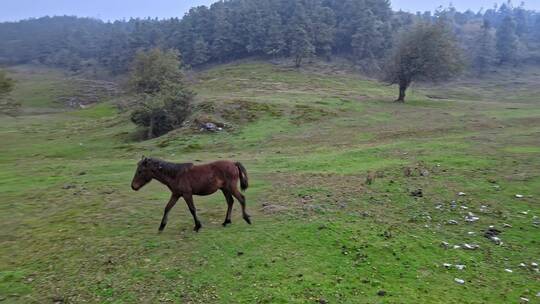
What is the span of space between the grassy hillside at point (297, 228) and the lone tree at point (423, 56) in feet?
82.7

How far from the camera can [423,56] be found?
5584cm

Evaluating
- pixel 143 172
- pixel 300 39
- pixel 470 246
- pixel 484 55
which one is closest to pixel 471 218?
pixel 470 246

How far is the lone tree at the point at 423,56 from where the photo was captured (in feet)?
183

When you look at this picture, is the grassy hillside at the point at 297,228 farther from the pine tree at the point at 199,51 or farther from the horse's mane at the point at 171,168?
the pine tree at the point at 199,51

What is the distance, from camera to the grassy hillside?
10.3 m

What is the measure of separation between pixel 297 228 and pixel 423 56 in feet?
161

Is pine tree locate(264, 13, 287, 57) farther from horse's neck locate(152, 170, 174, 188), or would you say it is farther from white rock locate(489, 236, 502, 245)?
white rock locate(489, 236, 502, 245)

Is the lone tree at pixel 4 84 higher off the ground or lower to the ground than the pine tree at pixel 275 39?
lower

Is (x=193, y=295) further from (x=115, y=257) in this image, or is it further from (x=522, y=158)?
(x=522, y=158)

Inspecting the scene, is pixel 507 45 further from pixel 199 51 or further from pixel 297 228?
pixel 297 228

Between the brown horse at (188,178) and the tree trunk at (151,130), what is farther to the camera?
the tree trunk at (151,130)

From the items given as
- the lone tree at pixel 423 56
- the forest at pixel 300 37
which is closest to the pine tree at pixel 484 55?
the forest at pixel 300 37

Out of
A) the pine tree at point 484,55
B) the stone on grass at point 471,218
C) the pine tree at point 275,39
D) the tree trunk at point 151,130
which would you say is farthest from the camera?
the pine tree at point 275,39

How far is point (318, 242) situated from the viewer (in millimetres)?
12445
